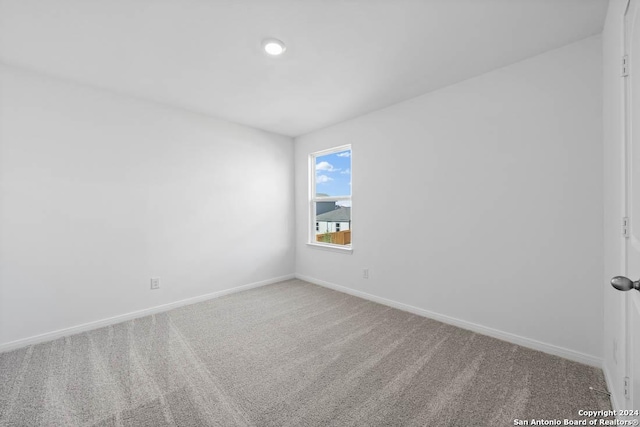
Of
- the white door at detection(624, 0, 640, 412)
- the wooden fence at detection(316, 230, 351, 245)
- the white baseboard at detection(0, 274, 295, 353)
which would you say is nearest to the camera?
the white door at detection(624, 0, 640, 412)

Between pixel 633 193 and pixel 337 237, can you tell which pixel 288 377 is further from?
pixel 337 237

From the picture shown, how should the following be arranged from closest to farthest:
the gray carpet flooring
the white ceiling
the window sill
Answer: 1. the gray carpet flooring
2. the white ceiling
3. the window sill

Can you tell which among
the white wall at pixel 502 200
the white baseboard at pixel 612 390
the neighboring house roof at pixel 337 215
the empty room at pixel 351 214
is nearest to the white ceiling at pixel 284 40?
the empty room at pixel 351 214

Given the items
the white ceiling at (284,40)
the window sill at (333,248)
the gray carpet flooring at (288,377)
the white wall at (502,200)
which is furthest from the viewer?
the window sill at (333,248)

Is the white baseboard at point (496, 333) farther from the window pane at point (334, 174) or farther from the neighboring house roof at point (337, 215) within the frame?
the window pane at point (334, 174)

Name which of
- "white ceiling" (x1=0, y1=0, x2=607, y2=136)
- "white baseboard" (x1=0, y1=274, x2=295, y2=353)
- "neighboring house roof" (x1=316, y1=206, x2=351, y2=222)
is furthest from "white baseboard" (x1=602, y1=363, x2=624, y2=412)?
"white baseboard" (x1=0, y1=274, x2=295, y2=353)

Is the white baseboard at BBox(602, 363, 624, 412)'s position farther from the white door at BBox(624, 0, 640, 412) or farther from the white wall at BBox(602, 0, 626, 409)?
the white door at BBox(624, 0, 640, 412)

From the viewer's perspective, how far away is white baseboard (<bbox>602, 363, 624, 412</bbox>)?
1379 mm

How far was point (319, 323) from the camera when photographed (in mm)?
2604

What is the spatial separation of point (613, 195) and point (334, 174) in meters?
2.87

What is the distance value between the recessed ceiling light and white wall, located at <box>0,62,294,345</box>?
169 centimetres

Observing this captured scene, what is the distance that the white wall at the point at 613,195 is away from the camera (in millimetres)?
1298

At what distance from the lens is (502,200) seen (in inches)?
87.3

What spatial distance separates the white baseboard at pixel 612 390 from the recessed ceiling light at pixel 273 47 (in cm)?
297
